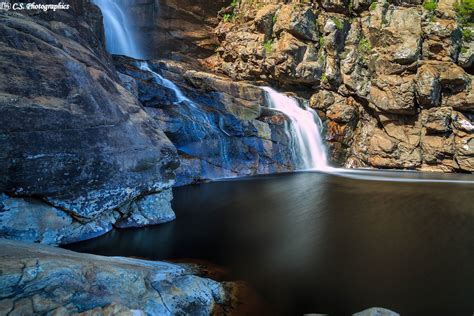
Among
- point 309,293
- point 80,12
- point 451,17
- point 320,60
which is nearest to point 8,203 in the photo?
point 309,293

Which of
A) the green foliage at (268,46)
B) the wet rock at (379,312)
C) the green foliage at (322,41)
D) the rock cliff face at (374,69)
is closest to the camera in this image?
the wet rock at (379,312)

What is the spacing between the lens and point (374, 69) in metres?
22.5

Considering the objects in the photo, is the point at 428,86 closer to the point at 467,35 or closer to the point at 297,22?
the point at 467,35

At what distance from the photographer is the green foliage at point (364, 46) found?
23516 mm

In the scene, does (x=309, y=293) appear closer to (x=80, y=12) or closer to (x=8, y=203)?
(x=8, y=203)

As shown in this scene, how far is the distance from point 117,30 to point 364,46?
67.6 feet

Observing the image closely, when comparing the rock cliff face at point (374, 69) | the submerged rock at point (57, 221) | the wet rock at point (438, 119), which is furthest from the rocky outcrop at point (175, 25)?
the submerged rock at point (57, 221)

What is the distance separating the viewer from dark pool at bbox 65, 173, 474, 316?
15.8 ft

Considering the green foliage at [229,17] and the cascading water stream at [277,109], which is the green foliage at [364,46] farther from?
the green foliage at [229,17]

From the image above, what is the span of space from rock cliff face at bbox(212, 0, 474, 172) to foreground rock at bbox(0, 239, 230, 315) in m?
19.7

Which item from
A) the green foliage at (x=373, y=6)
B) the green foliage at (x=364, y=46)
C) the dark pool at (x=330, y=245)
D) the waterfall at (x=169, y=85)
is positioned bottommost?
the dark pool at (x=330, y=245)

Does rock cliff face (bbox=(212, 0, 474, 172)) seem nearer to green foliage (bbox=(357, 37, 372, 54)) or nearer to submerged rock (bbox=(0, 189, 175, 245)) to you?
green foliage (bbox=(357, 37, 372, 54))

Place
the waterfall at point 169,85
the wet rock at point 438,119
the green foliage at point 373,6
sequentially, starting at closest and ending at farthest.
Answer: the waterfall at point 169,85
the wet rock at point 438,119
the green foliage at point 373,6

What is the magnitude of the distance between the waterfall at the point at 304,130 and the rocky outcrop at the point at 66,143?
12648 mm
